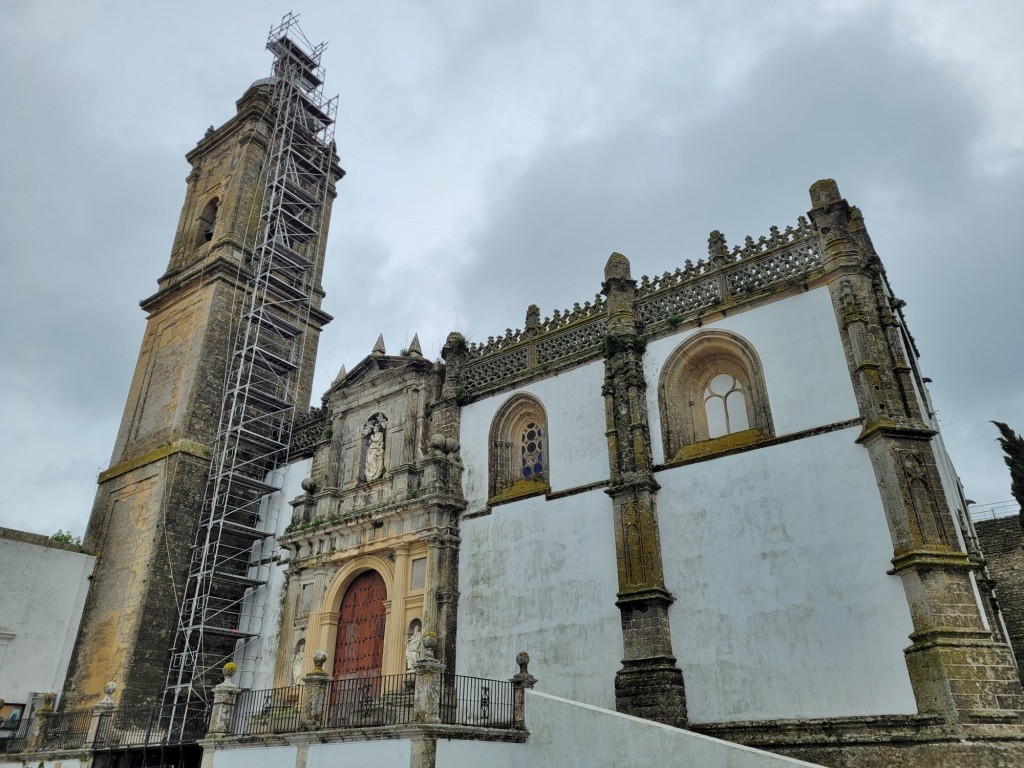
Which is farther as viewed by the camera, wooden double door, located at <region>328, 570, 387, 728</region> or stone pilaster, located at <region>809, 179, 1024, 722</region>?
wooden double door, located at <region>328, 570, 387, 728</region>

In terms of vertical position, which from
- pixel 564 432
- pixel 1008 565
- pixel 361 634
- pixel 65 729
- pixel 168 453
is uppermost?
pixel 168 453

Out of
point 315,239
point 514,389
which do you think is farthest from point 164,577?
point 315,239

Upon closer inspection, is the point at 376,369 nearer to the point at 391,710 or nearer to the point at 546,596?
the point at 546,596

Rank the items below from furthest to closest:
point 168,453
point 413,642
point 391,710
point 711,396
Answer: point 168,453 → point 413,642 → point 711,396 → point 391,710

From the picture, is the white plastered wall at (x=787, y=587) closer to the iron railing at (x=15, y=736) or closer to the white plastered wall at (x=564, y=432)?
the white plastered wall at (x=564, y=432)

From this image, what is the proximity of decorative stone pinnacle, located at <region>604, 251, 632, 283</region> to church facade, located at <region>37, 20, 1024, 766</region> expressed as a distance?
6cm

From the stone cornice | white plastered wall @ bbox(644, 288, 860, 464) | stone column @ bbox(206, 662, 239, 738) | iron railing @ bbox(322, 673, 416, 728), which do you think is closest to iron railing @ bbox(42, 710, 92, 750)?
stone column @ bbox(206, 662, 239, 738)

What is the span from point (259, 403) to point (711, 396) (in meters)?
13.5

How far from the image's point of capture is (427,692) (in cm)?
1107

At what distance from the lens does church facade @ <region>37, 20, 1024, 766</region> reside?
434 inches

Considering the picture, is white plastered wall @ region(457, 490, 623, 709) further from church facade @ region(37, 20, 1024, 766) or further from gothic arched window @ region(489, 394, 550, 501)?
gothic arched window @ region(489, 394, 550, 501)

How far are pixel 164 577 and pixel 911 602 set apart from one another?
16.4 meters

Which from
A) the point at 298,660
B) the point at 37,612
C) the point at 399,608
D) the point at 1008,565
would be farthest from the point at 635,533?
the point at 37,612

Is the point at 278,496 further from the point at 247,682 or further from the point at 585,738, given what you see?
the point at 585,738
